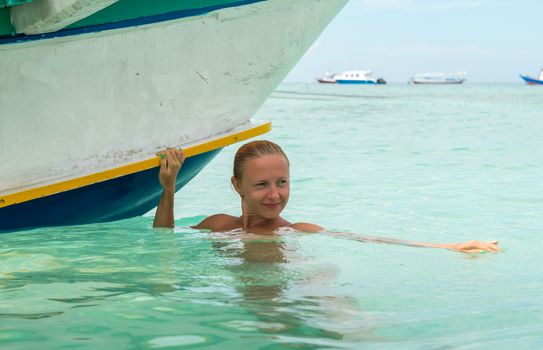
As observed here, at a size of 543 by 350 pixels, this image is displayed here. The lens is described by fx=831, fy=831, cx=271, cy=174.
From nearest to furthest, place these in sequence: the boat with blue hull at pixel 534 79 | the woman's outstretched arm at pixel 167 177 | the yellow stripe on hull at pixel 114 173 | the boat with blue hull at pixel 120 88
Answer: the boat with blue hull at pixel 120 88 → the yellow stripe on hull at pixel 114 173 → the woman's outstretched arm at pixel 167 177 → the boat with blue hull at pixel 534 79

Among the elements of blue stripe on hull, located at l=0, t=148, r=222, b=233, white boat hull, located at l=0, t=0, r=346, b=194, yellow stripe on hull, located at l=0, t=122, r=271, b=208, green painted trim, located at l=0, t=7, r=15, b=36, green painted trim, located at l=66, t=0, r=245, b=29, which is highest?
green painted trim, located at l=66, t=0, r=245, b=29

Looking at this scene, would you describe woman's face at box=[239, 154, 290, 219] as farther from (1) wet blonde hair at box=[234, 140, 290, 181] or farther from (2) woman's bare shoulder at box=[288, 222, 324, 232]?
(2) woman's bare shoulder at box=[288, 222, 324, 232]

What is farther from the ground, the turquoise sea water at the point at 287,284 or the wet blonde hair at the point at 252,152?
the wet blonde hair at the point at 252,152

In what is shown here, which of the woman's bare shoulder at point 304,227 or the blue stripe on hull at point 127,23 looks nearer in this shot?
the blue stripe on hull at point 127,23

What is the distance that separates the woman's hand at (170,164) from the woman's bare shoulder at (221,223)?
0.26 meters

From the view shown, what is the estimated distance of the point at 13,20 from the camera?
3459mm

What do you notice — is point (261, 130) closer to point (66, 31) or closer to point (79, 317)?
point (66, 31)

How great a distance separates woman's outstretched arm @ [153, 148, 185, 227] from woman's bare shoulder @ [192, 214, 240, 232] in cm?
16

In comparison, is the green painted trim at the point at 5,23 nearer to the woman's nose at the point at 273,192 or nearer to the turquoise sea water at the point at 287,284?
the turquoise sea water at the point at 287,284

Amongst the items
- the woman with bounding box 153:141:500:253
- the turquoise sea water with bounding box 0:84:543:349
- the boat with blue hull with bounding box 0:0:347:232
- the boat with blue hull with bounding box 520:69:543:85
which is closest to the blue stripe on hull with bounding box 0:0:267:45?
the boat with blue hull with bounding box 0:0:347:232

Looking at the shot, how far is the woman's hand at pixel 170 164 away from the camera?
3.95 metres

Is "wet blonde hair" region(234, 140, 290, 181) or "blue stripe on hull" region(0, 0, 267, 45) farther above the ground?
"blue stripe on hull" region(0, 0, 267, 45)

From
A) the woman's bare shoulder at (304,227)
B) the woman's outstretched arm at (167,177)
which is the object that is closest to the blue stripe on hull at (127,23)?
the woman's outstretched arm at (167,177)

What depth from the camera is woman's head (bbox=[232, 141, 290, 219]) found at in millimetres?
3492
